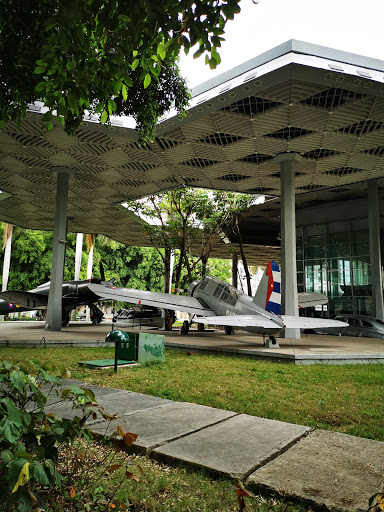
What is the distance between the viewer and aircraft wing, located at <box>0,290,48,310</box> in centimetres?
2061

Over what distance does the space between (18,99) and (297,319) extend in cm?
1066

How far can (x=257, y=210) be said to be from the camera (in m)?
28.2

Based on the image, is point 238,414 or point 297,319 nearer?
point 238,414

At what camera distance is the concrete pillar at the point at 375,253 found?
68.5 feet

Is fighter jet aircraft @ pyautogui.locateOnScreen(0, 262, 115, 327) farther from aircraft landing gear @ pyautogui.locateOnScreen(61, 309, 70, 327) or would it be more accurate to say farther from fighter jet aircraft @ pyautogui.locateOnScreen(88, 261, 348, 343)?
fighter jet aircraft @ pyautogui.locateOnScreen(88, 261, 348, 343)

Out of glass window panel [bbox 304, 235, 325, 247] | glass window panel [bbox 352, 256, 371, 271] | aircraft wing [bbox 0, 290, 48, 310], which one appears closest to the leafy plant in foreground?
aircraft wing [bbox 0, 290, 48, 310]

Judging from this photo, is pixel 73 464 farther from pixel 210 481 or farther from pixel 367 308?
pixel 367 308

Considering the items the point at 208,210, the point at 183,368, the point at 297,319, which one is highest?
the point at 208,210

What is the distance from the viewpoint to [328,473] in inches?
112

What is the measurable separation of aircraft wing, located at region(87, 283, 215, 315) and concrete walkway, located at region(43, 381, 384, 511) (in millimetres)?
10766

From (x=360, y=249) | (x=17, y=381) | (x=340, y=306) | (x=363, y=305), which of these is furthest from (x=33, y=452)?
(x=360, y=249)

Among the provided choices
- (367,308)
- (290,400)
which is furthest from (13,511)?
(367,308)

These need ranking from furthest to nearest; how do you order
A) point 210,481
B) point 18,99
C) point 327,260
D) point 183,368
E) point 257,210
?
1. point 257,210
2. point 327,260
3. point 183,368
4. point 18,99
5. point 210,481

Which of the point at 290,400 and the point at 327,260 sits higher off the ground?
the point at 327,260
